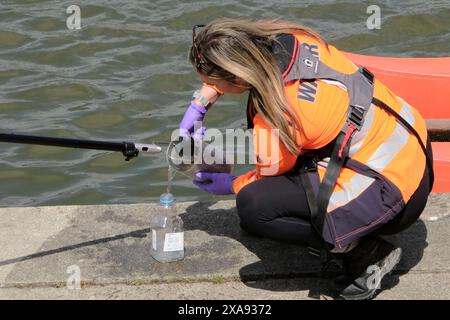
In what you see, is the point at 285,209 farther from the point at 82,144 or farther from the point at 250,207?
the point at 82,144

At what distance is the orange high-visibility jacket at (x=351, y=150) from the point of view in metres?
3.15

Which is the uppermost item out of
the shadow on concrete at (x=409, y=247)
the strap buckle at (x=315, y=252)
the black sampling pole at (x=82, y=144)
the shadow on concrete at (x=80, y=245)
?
the black sampling pole at (x=82, y=144)

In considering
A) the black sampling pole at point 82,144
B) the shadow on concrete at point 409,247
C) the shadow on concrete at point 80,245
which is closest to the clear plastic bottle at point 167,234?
the shadow on concrete at point 80,245

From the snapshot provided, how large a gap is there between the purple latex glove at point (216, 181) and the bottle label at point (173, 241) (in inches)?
9.4

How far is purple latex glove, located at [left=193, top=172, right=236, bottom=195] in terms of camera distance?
359 centimetres

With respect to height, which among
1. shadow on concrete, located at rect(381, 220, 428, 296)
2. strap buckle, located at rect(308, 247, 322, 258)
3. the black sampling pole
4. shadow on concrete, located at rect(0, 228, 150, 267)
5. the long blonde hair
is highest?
the long blonde hair

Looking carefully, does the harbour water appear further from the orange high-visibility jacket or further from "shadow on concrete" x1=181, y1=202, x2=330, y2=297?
the orange high-visibility jacket

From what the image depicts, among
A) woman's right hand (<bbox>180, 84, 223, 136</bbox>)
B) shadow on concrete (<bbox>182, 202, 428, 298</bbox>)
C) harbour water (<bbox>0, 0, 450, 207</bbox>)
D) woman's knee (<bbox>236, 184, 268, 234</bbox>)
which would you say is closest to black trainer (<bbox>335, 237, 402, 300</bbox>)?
shadow on concrete (<bbox>182, 202, 428, 298</bbox>)

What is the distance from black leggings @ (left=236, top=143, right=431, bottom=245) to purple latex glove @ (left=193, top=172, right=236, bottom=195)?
0.20 m

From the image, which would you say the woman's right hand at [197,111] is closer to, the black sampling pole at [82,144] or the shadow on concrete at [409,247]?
the black sampling pole at [82,144]

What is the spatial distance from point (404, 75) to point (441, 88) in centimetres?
24

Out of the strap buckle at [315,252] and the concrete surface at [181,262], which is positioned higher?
the strap buckle at [315,252]

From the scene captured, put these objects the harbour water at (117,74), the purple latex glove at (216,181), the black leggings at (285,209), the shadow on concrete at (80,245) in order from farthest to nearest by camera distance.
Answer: the harbour water at (117,74)
the shadow on concrete at (80,245)
the purple latex glove at (216,181)
the black leggings at (285,209)
